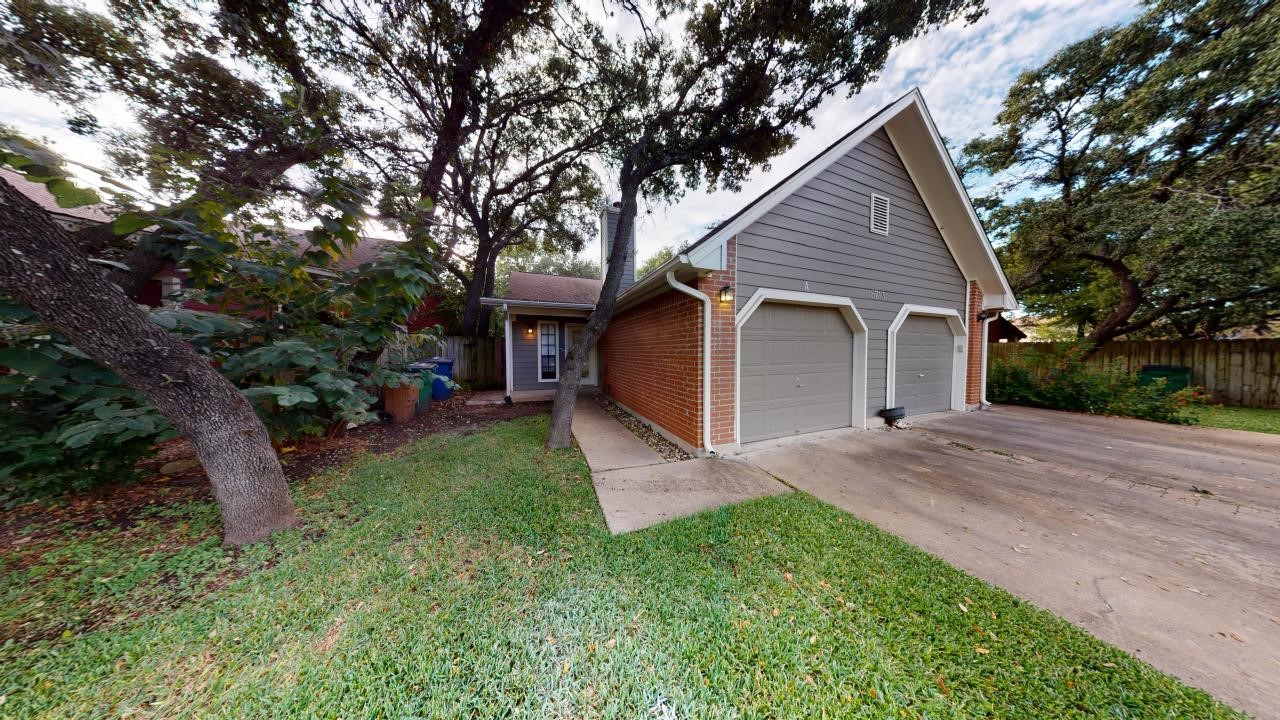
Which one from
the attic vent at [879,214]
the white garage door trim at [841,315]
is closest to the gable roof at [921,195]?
the white garage door trim at [841,315]

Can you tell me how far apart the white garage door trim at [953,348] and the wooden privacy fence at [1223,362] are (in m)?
2.57

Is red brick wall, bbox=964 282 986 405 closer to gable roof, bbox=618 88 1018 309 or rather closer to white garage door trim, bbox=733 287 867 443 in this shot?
gable roof, bbox=618 88 1018 309

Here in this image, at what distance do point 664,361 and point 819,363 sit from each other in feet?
7.97

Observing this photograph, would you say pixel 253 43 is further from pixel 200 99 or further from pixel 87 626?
pixel 87 626

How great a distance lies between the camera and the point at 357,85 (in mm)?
6648

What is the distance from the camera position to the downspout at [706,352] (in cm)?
440

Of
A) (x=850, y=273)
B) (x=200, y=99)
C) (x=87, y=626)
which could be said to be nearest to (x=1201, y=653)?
(x=850, y=273)

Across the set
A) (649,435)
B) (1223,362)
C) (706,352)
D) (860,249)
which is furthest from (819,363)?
(1223,362)

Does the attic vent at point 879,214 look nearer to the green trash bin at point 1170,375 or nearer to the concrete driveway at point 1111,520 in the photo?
the concrete driveway at point 1111,520

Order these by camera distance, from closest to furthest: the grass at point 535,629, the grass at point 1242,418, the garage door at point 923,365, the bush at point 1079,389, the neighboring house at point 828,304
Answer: the grass at point 535,629 → the neighboring house at point 828,304 → the grass at point 1242,418 → the garage door at point 923,365 → the bush at point 1079,389

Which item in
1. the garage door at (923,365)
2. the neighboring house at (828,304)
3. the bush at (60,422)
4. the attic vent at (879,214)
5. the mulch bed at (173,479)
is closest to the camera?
the bush at (60,422)

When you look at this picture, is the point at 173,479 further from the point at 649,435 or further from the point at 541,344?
the point at 541,344

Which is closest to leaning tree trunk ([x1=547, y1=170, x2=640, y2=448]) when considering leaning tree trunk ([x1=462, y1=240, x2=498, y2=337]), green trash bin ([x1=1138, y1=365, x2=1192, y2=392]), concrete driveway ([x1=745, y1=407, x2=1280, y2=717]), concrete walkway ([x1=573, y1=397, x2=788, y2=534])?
concrete walkway ([x1=573, y1=397, x2=788, y2=534])

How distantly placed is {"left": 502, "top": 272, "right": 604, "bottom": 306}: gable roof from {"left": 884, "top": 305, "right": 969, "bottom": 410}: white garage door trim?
6579 millimetres
